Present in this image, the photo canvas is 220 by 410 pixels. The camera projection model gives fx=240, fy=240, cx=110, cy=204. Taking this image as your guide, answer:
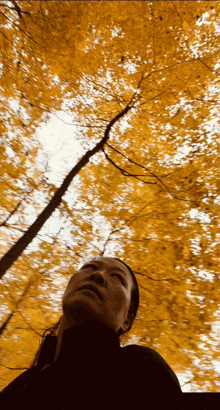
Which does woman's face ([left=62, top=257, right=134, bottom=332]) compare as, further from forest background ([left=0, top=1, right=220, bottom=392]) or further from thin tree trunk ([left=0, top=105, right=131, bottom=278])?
forest background ([left=0, top=1, right=220, bottom=392])

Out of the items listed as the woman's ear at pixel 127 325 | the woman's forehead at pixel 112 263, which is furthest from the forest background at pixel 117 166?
the woman's ear at pixel 127 325

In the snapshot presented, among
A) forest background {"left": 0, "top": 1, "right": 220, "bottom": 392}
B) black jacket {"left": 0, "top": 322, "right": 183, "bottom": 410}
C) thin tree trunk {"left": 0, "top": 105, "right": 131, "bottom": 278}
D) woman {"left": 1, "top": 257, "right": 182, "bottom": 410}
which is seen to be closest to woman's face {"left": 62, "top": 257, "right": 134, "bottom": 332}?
woman {"left": 1, "top": 257, "right": 182, "bottom": 410}

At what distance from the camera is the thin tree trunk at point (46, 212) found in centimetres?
373

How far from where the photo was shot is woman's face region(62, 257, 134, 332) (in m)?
1.65

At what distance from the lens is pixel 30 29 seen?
16.4 feet

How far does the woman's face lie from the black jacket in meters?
0.25

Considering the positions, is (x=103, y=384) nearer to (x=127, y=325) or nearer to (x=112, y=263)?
(x=127, y=325)

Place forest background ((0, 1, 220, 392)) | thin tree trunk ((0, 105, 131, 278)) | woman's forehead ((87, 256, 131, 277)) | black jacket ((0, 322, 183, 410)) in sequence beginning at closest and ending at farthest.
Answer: black jacket ((0, 322, 183, 410))
woman's forehead ((87, 256, 131, 277))
thin tree trunk ((0, 105, 131, 278))
forest background ((0, 1, 220, 392))

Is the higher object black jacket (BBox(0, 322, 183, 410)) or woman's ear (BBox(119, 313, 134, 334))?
woman's ear (BBox(119, 313, 134, 334))

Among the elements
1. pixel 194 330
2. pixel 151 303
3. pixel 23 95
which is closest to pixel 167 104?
pixel 23 95

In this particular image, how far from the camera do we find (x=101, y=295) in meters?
1.78

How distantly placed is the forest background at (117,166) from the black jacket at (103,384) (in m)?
2.74

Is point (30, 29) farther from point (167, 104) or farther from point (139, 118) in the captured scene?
point (167, 104)

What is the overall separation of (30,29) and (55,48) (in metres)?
0.58
